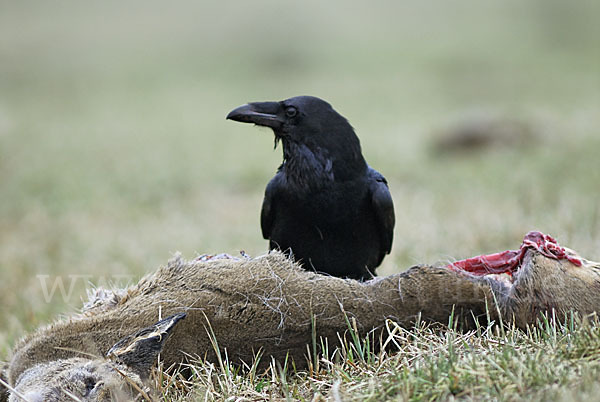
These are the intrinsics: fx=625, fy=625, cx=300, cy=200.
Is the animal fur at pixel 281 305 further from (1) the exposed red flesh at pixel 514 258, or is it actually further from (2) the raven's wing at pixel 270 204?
(2) the raven's wing at pixel 270 204

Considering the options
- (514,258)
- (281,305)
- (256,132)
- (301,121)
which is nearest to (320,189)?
(301,121)

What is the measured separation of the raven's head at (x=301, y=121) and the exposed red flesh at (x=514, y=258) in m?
0.95

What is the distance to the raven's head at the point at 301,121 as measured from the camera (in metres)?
3.35

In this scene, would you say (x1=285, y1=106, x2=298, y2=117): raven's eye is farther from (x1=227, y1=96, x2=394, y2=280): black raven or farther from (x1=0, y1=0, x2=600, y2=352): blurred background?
(x1=0, y1=0, x2=600, y2=352): blurred background

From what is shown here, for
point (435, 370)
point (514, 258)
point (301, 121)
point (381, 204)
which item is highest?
point (301, 121)

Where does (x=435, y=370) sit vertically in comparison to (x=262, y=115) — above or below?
below

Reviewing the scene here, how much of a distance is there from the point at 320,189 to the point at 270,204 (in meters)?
0.44

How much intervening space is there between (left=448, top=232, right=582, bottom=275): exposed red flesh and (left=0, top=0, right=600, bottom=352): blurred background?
0.19 metres

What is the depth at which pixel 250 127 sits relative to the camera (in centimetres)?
1602

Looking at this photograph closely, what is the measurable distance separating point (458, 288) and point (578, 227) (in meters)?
2.72

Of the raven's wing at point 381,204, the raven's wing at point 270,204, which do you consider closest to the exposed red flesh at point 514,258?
the raven's wing at point 381,204

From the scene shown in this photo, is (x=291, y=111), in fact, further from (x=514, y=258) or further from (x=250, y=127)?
(x=250, y=127)

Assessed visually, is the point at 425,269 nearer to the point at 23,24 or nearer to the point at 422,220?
the point at 422,220

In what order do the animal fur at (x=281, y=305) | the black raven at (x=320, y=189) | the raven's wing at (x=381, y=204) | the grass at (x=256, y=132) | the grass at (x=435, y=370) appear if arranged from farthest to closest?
the grass at (x=256, y=132)
the raven's wing at (x=381, y=204)
the black raven at (x=320, y=189)
the animal fur at (x=281, y=305)
the grass at (x=435, y=370)
